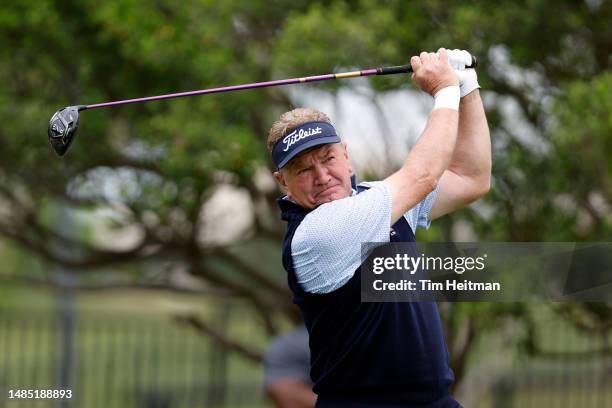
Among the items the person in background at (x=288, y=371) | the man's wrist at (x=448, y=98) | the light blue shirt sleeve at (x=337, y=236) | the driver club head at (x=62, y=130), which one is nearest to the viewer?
the light blue shirt sleeve at (x=337, y=236)

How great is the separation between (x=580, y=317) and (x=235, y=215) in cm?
433

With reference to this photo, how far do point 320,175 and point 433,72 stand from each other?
501 millimetres

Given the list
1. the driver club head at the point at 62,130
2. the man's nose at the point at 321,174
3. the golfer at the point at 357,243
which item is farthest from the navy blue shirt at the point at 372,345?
the driver club head at the point at 62,130

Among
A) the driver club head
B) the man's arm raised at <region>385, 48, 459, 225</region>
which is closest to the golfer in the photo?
the man's arm raised at <region>385, 48, 459, 225</region>

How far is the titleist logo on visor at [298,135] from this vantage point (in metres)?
3.49

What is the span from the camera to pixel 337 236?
10.7ft

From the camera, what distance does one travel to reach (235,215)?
11.5m

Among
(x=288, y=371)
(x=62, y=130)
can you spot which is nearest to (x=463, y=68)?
(x=62, y=130)

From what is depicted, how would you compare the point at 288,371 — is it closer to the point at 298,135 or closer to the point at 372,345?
the point at 372,345

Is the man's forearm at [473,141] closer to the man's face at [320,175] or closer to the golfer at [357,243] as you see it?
the golfer at [357,243]

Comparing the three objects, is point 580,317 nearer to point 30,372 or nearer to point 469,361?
point 469,361

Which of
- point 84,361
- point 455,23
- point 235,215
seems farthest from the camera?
point 84,361

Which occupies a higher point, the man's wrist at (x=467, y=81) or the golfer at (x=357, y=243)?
the man's wrist at (x=467, y=81)

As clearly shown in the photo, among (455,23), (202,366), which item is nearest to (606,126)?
(455,23)
